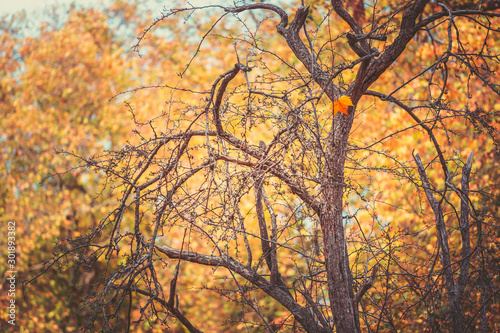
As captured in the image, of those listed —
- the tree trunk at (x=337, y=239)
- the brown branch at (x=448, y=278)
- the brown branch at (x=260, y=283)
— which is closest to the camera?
the tree trunk at (x=337, y=239)

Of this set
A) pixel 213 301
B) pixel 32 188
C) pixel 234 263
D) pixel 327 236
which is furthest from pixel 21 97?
pixel 327 236

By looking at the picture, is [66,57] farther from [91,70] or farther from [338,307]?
[338,307]

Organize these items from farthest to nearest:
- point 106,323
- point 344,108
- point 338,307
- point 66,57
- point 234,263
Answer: point 66,57, point 234,263, point 338,307, point 344,108, point 106,323

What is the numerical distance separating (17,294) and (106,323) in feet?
21.4

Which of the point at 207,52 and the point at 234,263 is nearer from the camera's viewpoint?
the point at 234,263

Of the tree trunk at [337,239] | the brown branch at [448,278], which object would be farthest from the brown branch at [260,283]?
the brown branch at [448,278]

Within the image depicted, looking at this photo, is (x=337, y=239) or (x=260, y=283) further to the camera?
(x=260, y=283)

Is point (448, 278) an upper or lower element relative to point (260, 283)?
upper

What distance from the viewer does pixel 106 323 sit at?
179 centimetres

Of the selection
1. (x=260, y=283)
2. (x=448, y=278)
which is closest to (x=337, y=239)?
(x=260, y=283)

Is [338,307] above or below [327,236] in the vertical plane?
below

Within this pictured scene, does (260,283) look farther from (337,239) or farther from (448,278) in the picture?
(448,278)

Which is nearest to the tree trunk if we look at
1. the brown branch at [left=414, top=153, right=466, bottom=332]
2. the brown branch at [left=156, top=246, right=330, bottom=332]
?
the brown branch at [left=156, top=246, right=330, bottom=332]

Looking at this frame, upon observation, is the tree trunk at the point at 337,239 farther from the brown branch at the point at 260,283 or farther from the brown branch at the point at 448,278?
the brown branch at the point at 448,278
